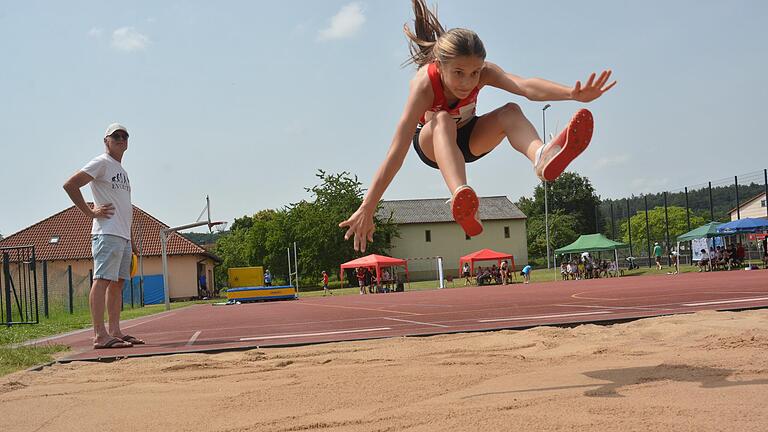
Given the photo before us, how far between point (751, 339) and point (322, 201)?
168ft

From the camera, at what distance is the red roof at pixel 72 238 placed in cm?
4560

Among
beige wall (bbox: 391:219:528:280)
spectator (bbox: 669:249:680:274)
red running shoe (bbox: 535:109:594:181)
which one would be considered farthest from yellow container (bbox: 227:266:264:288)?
red running shoe (bbox: 535:109:594:181)

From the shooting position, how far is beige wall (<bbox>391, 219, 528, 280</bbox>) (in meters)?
65.3

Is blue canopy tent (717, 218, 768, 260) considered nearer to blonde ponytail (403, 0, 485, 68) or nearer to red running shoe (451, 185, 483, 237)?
blonde ponytail (403, 0, 485, 68)

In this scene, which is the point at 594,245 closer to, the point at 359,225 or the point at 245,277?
the point at 245,277

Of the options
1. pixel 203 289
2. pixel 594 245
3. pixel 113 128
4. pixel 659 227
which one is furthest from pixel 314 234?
pixel 659 227

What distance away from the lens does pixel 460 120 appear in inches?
184

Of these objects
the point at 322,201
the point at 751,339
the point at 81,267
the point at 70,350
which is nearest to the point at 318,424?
the point at 751,339

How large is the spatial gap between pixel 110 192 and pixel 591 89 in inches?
190

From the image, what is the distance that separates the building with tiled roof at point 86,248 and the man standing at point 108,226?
39.2m

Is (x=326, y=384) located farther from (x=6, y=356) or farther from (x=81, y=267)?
(x=81, y=267)

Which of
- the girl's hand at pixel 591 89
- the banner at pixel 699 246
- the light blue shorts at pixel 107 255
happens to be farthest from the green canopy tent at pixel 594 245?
the girl's hand at pixel 591 89

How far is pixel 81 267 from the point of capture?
45656 millimetres

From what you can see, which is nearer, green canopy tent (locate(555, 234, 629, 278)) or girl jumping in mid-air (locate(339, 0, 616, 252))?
girl jumping in mid-air (locate(339, 0, 616, 252))
